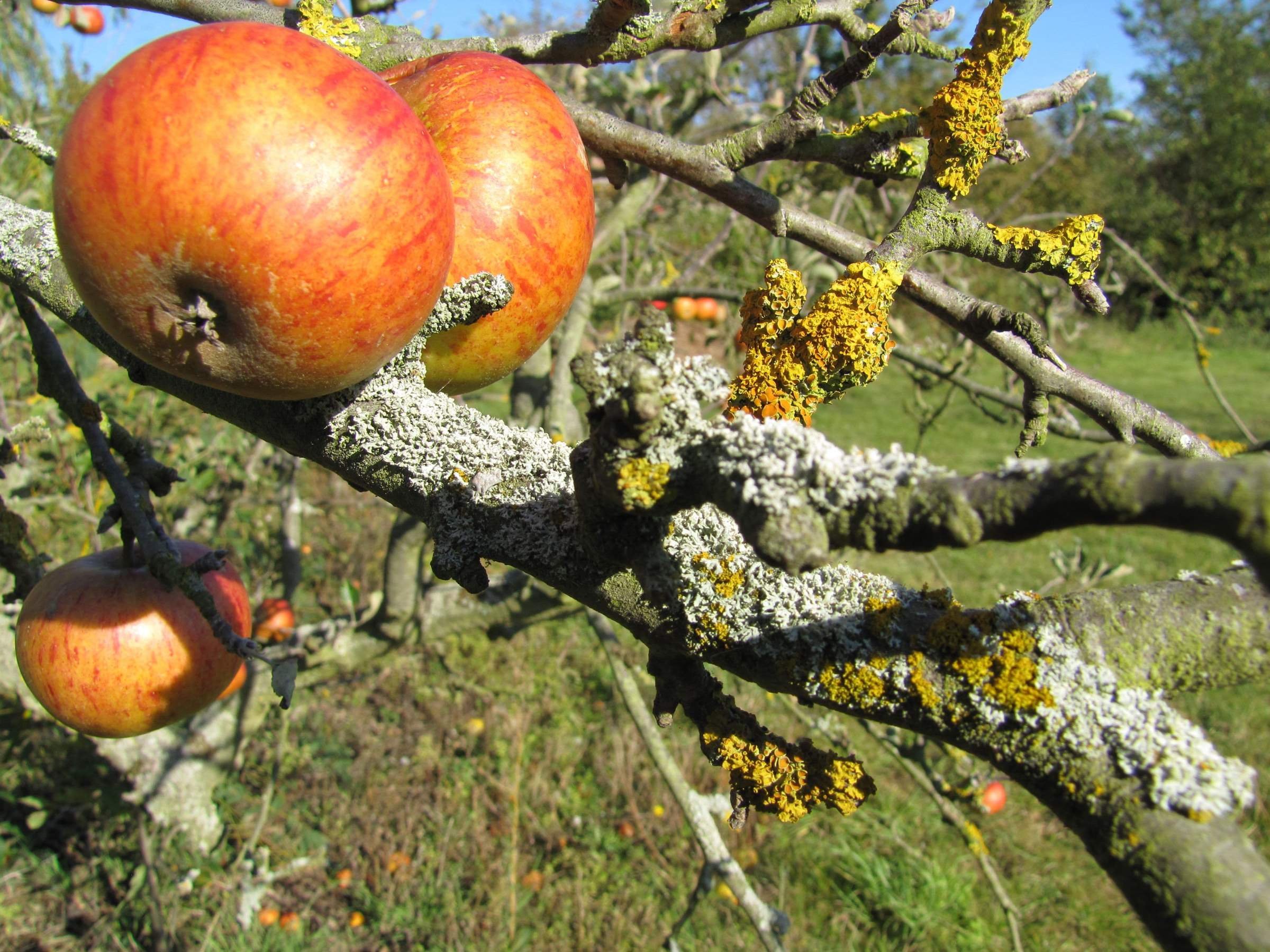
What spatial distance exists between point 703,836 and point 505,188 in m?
1.57

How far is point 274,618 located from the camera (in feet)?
10.4

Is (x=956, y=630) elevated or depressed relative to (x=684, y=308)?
elevated

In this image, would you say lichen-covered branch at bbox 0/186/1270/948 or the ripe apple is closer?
lichen-covered branch at bbox 0/186/1270/948

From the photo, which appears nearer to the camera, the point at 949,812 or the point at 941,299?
the point at 941,299

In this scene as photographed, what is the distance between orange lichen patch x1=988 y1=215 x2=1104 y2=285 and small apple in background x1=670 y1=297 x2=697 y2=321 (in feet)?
17.5

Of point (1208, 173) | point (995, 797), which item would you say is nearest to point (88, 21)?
point (995, 797)

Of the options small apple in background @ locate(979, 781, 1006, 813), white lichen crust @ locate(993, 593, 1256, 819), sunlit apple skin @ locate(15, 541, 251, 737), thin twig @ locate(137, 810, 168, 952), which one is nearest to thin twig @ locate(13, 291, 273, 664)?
sunlit apple skin @ locate(15, 541, 251, 737)

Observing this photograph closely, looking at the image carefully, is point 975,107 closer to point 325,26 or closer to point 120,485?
point 325,26

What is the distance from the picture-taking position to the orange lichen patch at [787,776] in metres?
0.95

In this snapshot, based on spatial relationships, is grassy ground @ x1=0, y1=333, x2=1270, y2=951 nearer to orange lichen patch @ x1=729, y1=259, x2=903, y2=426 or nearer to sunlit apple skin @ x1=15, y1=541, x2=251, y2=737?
sunlit apple skin @ x1=15, y1=541, x2=251, y2=737

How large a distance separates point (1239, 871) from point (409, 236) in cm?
100

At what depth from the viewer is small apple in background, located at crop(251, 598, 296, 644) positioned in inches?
114

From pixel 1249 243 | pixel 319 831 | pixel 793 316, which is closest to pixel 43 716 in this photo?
pixel 319 831

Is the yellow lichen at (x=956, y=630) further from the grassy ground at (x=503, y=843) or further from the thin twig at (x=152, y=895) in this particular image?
the thin twig at (x=152, y=895)
